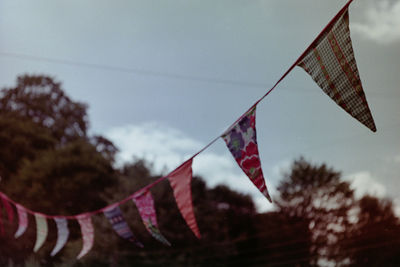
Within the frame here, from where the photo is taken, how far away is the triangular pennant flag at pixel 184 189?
12.7 ft

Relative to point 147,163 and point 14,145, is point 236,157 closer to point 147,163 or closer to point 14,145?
point 147,163

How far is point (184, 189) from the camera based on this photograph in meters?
3.95

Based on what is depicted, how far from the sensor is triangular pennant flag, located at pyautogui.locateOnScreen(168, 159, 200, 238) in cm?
388

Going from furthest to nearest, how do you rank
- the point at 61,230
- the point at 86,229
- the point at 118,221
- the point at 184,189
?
1. the point at 61,230
2. the point at 86,229
3. the point at 118,221
4. the point at 184,189

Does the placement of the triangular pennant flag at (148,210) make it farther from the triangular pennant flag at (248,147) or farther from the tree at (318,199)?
the tree at (318,199)

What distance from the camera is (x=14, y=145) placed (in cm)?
1686

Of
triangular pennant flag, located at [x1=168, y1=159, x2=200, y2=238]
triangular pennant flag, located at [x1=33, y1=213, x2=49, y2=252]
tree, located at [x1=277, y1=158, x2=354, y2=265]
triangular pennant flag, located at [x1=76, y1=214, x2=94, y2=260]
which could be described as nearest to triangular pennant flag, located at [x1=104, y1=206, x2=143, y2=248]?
triangular pennant flag, located at [x1=76, y1=214, x2=94, y2=260]

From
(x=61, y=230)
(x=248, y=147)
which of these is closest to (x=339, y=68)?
(x=248, y=147)

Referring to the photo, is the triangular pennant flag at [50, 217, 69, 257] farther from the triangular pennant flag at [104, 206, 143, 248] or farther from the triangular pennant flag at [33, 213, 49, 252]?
the triangular pennant flag at [104, 206, 143, 248]

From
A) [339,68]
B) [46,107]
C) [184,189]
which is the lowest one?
[184,189]

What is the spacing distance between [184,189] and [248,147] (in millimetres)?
1126

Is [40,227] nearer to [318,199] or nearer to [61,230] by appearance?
[61,230]

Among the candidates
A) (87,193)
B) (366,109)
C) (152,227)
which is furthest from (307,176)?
(366,109)

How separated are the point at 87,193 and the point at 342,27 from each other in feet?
51.6
